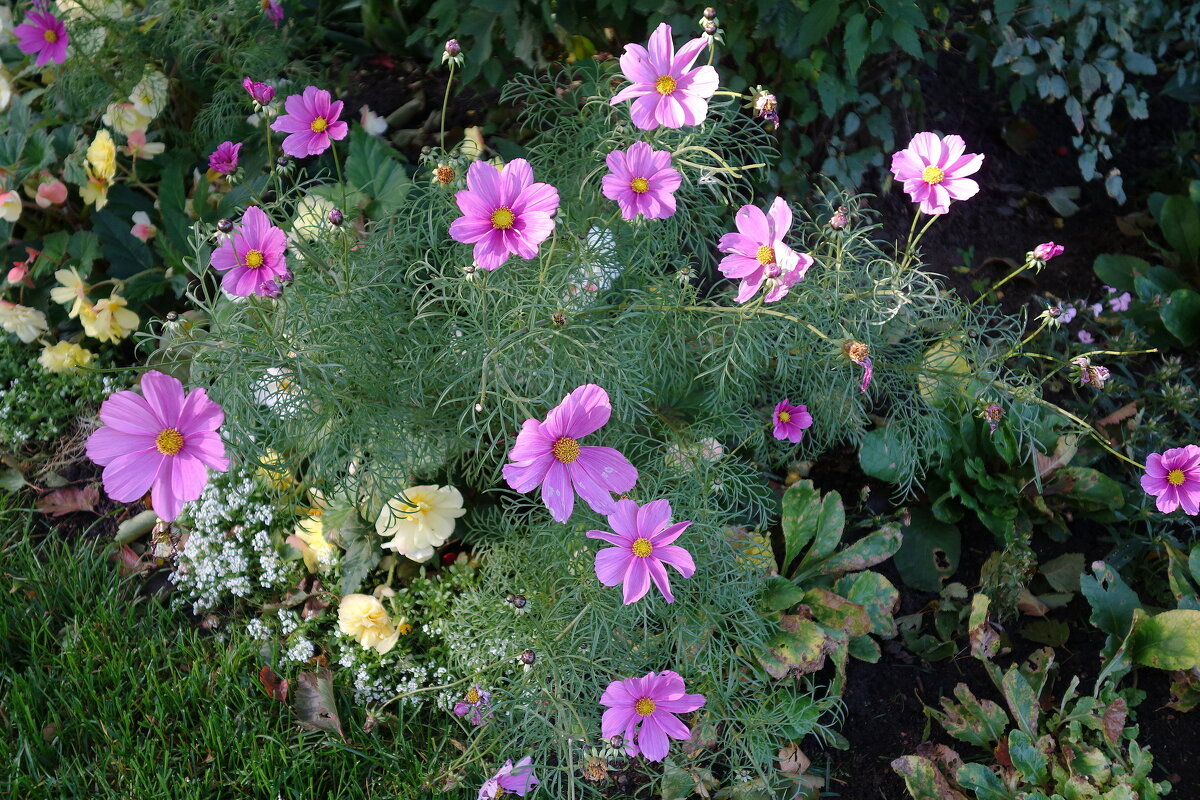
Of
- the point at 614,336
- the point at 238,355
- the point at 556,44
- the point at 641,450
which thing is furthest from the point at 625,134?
the point at 556,44

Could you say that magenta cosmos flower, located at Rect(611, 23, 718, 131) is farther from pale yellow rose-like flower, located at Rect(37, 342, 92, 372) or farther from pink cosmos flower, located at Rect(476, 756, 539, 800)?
pale yellow rose-like flower, located at Rect(37, 342, 92, 372)

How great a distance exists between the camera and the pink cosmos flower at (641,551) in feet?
4.36

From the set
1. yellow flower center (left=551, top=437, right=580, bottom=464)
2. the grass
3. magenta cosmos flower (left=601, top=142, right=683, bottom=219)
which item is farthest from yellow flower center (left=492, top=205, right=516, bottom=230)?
the grass

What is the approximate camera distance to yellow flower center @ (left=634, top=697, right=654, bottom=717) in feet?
4.88

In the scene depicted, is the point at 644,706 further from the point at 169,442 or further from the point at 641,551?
the point at 169,442

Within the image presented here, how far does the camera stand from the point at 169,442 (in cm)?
118

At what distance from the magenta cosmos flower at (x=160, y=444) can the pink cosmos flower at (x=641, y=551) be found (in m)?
0.53

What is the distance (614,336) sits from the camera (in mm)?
1644

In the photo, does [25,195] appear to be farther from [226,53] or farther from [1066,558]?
A: [1066,558]

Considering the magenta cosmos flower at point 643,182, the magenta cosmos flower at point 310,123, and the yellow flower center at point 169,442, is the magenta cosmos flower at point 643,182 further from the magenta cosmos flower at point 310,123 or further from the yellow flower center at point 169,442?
the yellow flower center at point 169,442

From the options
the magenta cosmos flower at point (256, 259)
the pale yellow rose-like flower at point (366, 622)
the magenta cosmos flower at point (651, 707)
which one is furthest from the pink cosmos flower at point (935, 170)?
the pale yellow rose-like flower at point (366, 622)

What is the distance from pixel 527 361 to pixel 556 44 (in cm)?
157

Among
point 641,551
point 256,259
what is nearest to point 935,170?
point 641,551

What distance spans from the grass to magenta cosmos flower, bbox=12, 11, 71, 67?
4.02 feet
